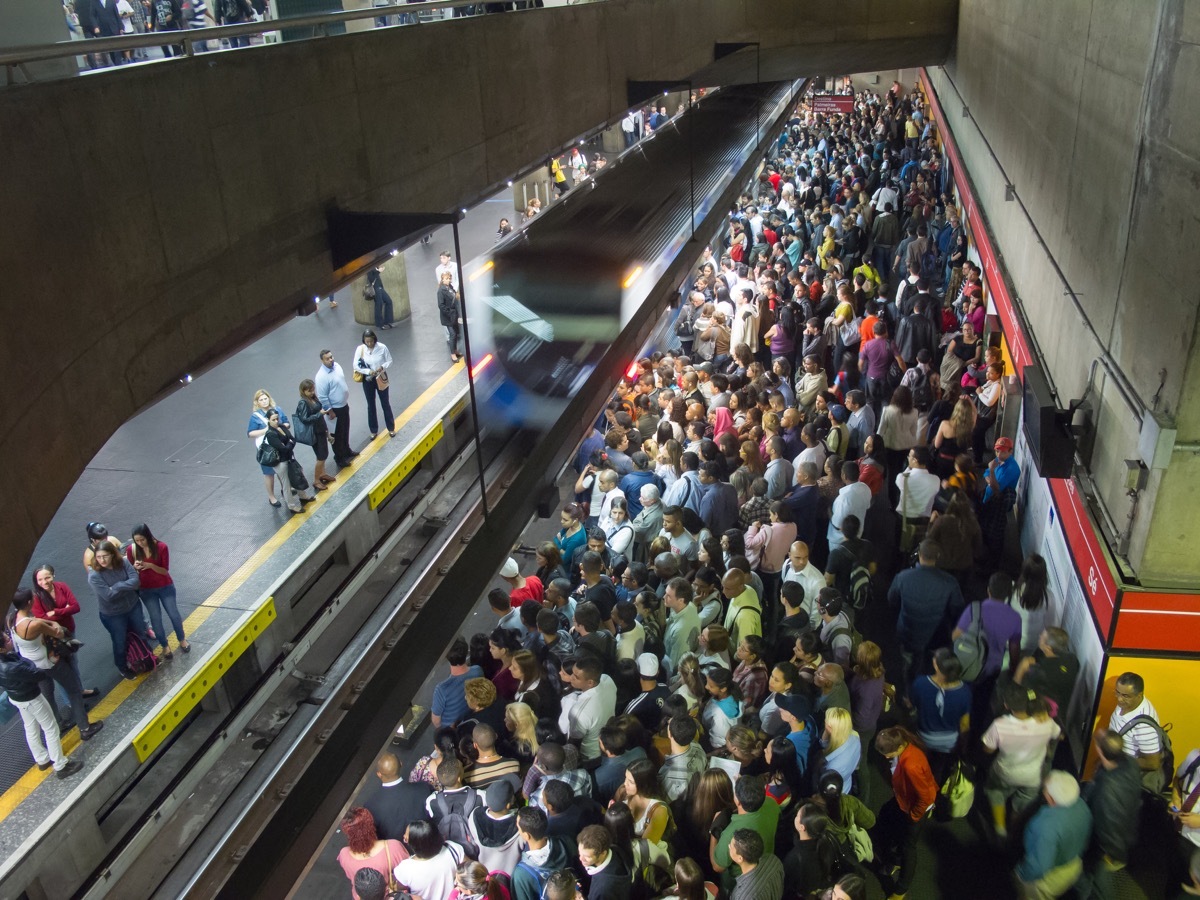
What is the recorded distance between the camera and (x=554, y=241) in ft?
22.0

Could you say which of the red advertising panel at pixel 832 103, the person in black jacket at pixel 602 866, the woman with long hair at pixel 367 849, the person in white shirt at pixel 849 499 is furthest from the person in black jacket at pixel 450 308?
the red advertising panel at pixel 832 103

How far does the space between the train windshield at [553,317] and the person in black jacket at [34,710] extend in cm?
334

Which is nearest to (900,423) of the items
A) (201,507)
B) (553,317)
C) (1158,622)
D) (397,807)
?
(553,317)

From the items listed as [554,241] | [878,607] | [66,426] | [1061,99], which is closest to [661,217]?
[554,241]

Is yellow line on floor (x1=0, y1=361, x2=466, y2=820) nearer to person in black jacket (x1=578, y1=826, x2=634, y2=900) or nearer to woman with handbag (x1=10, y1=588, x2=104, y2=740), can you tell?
woman with handbag (x1=10, y1=588, x2=104, y2=740)

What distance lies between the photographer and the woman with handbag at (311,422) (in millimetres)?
8805

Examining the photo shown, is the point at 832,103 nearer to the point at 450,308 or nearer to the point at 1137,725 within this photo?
the point at 450,308

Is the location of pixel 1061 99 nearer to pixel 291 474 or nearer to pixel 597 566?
pixel 597 566

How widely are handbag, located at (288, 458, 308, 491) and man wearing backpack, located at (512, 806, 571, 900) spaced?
17.5ft

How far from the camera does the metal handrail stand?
2.24 metres

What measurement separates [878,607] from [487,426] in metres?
3.69

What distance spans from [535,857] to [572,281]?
3.40m

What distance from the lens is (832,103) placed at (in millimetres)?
27625

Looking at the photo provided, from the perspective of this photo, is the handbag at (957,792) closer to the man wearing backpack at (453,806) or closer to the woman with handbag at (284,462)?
the man wearing backpack at (453,806)
